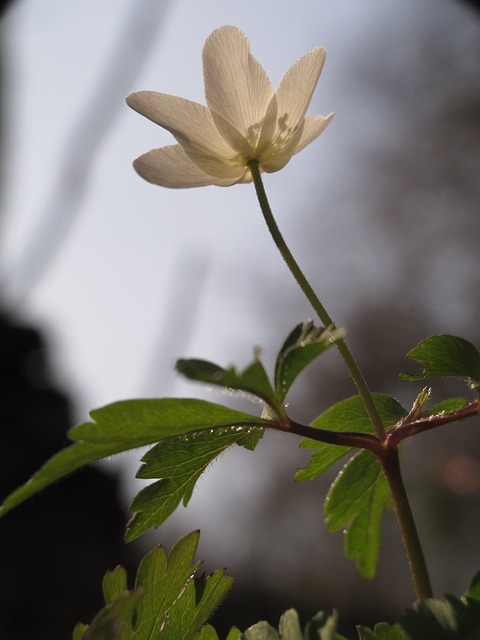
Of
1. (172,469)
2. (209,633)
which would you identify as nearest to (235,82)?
(172,469)

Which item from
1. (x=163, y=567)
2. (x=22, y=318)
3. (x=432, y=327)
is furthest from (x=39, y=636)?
(x=432, y=327)

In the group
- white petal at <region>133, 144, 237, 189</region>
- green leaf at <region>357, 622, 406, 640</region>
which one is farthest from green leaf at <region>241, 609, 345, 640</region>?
white petal at <region>133, 144, 237, 189</region>

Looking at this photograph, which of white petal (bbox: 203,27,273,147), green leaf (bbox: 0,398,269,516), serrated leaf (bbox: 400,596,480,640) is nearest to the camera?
serrated leaf (bbox: 400,596,480,640)

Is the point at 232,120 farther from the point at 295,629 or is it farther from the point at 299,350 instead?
the point at 295,629

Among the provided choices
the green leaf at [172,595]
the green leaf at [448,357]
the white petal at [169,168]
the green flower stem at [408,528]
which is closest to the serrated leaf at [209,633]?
the green leaf at [172,595]

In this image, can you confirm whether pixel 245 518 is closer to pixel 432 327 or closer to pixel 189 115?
pixel 432 327

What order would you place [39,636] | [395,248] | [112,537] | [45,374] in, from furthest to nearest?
[395,248], [45,374], [112,537], [39,636]

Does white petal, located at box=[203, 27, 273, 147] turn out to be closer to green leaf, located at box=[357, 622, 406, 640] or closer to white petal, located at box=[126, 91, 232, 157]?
white petal, located at box=[126, 91, 232, 157]

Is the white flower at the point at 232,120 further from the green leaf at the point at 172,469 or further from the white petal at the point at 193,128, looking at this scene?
the green leaf at the point at 172,469
